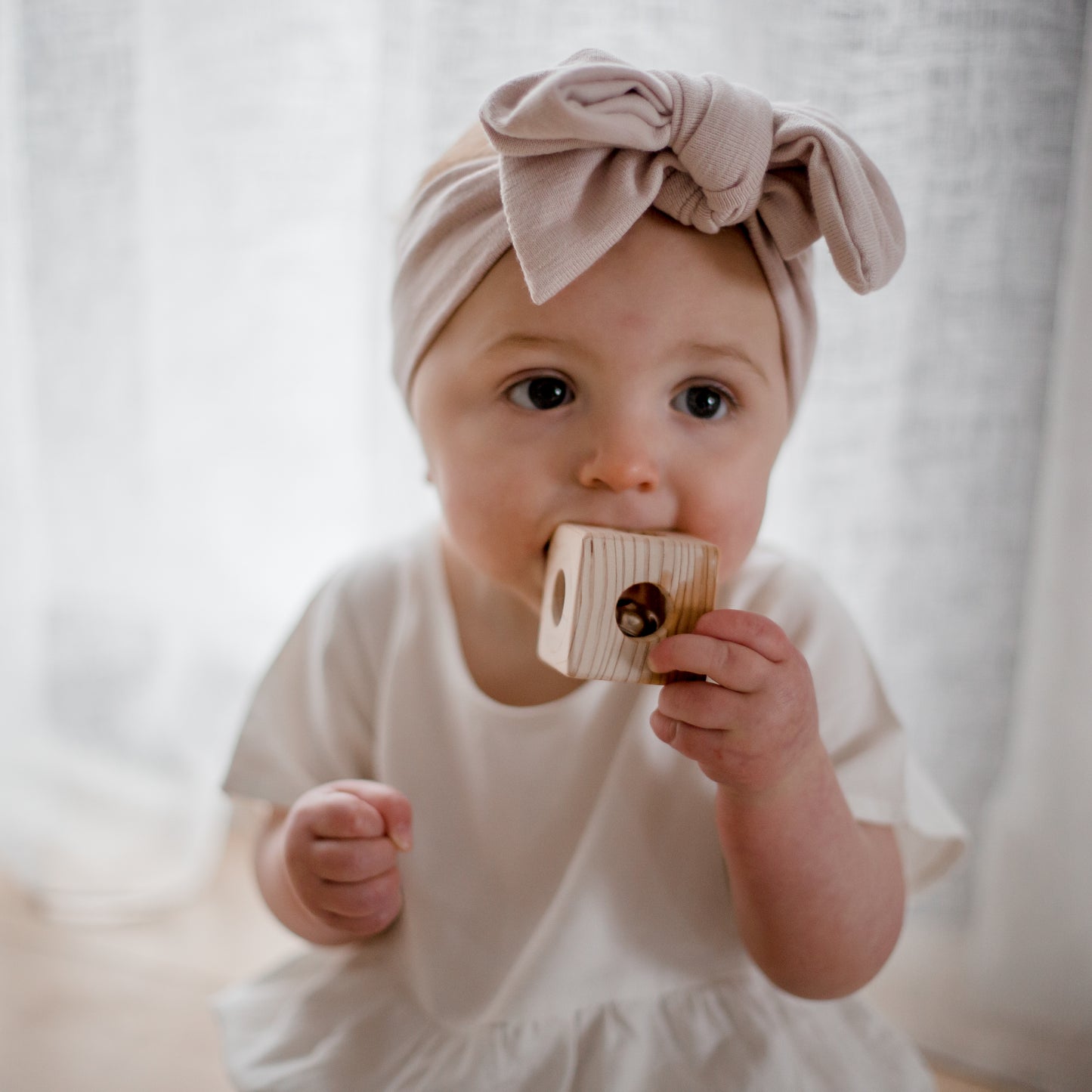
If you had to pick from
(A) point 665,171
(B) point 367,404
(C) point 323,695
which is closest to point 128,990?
(C) point 323,695

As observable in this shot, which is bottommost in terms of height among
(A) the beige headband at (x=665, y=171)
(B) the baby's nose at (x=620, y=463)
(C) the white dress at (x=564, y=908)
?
(C) the white dress at (x=564, y=908)

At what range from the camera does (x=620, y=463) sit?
2.23 feet

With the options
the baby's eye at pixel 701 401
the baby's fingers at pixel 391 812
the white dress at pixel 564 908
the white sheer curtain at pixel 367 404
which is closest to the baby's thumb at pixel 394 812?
the baby's fingers at pixel 391 812

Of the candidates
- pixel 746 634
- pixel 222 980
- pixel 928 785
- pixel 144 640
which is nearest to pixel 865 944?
pixel 928 785

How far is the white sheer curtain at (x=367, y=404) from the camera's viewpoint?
2.98 feet

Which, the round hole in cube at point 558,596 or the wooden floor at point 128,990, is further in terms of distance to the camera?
the wooden floor at point 128,990

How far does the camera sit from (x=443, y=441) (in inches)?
30.0

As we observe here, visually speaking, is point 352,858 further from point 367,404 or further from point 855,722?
point 367,404

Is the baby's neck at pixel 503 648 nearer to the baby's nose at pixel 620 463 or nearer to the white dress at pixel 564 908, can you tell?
the white dress at pixel 564 908

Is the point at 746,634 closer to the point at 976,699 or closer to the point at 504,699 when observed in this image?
the point at 504,699

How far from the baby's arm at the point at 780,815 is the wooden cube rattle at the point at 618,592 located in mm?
17

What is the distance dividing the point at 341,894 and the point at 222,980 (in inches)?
17.6

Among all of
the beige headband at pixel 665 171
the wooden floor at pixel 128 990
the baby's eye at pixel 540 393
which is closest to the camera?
the beige headband at pixel 665 171

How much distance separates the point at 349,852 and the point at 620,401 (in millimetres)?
352
